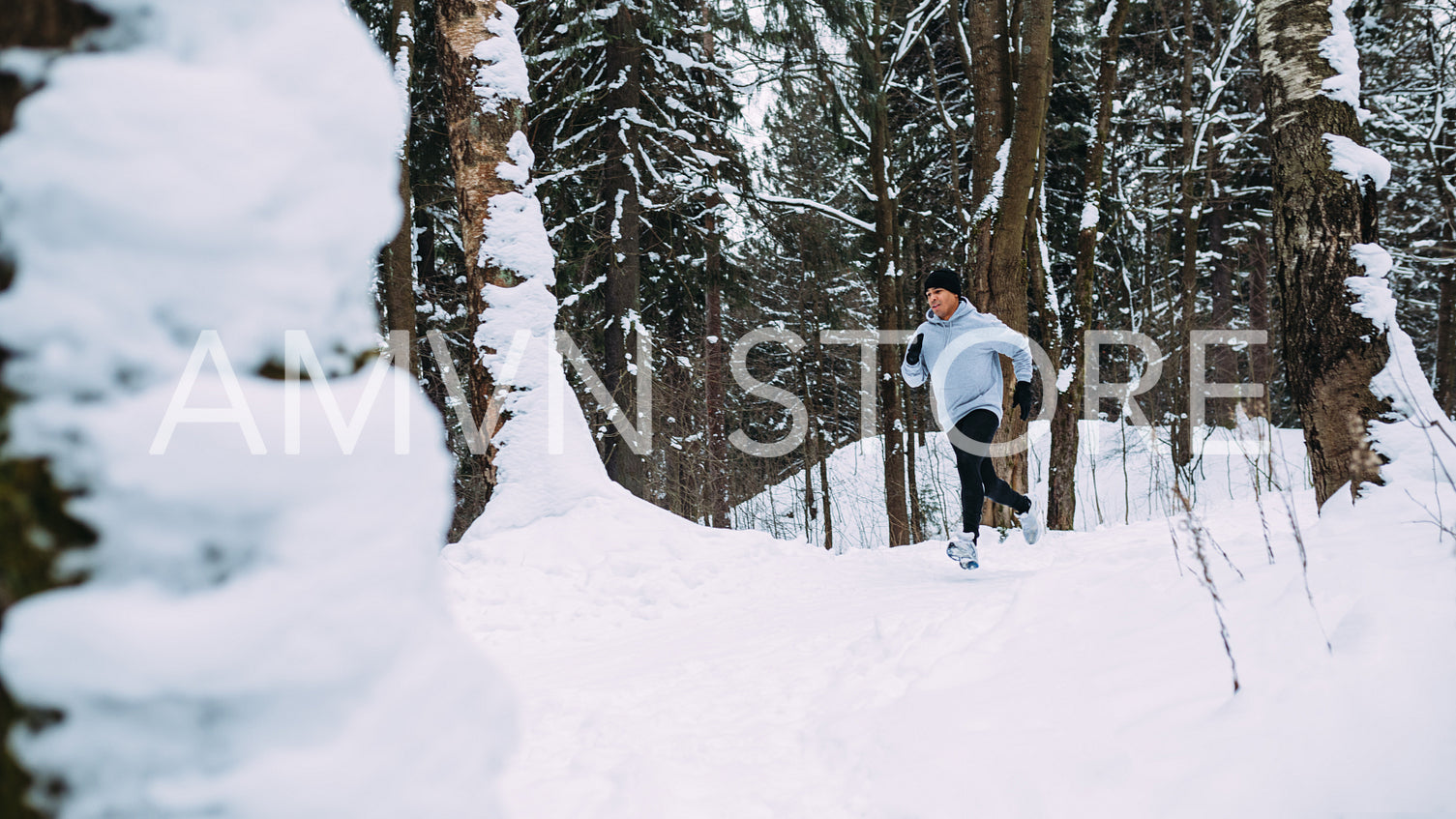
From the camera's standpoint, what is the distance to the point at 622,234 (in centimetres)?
1034

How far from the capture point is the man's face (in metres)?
4.97

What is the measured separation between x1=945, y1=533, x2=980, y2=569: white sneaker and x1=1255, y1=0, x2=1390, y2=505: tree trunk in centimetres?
174

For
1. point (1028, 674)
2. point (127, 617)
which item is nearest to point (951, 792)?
point (1028, 674)

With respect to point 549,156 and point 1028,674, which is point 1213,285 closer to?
point 549,156

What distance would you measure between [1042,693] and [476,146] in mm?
5003

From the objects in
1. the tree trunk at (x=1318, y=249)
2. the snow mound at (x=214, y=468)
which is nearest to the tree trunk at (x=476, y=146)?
the tree trunk at (x=1318, y=249)

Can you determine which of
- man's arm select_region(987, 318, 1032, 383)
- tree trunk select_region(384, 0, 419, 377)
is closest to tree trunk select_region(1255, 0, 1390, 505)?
man's arm select_region(987, 318, 1032, 383)

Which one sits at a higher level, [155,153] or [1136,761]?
[155,153]

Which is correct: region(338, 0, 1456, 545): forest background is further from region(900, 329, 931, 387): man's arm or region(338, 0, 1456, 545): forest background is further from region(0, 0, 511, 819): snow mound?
region(0, 0, 511, 819): snow mound

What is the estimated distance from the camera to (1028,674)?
254cm

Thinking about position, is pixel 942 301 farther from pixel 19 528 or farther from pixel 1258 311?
pixel 1258 311

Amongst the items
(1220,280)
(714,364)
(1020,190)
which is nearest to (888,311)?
(714,364)

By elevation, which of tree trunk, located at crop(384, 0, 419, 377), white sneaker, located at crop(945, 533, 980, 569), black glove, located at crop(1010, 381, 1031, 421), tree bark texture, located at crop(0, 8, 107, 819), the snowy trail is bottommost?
white sneaker, located at crop(945, 533, 980, 569)

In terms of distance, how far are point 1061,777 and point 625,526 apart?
11.7 ft
